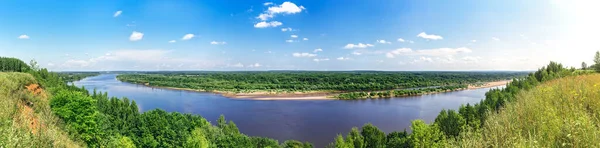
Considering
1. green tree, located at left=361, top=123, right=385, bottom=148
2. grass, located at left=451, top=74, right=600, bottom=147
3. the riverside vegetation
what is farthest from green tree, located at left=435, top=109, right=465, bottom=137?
grass, located at left=451, top=74, right=600, bottom=147

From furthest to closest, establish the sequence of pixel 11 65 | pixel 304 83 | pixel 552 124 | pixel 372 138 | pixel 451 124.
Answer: pixel 304 83, pixel 11 65, pixel 451 124, pixel 372 138, pixel 552 124

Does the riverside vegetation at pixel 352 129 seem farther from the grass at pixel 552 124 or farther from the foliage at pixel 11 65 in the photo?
the foliage at pixel 11 65

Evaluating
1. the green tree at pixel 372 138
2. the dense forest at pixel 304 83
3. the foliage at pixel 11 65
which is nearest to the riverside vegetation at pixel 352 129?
the green tree at pixel 372 138

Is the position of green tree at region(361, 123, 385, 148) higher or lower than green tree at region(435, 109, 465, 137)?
lower

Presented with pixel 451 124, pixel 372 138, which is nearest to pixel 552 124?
pixel 372 138

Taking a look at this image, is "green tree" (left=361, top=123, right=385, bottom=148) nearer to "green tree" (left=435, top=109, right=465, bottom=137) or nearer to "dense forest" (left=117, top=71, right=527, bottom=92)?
"green tree" (left=435, top=109, right=465, bottom=137)

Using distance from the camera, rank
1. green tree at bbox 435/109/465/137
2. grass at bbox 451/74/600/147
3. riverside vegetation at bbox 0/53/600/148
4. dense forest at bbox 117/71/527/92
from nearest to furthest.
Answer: grass at bbox 451/74/600/147 < riverside vegetation at bbox 0/53/600/148 < green tree at bbox 435/109/465/137 < dense forest at bbox 117/71/527/92

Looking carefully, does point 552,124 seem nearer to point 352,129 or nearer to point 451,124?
point 352,129
